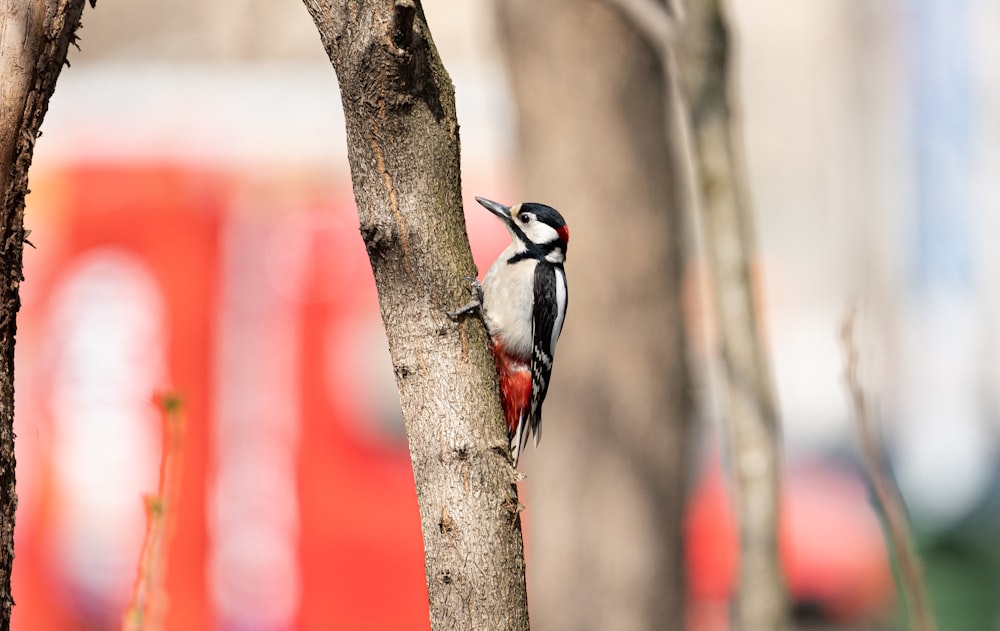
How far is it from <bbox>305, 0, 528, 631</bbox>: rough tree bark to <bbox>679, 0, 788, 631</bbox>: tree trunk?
129cm

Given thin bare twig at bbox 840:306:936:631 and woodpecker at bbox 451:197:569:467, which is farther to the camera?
woodpecker at bbox 451:197:569:467

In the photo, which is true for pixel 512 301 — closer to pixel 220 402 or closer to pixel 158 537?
pixel 158 537

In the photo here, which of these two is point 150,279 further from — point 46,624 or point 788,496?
point 788,496

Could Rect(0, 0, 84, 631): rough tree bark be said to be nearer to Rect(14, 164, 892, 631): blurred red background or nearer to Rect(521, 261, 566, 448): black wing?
Rect(521, 261, 566, 448): black wing

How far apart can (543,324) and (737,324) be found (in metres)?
0.62

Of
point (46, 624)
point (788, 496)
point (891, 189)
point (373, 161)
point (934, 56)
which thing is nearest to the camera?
point (373, 161)

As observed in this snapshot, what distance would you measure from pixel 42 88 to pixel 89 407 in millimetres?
5531

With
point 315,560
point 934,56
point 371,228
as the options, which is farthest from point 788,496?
point 371,228

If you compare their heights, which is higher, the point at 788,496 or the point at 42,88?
the point at 42,88

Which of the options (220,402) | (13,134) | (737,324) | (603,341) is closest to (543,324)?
(737,324)

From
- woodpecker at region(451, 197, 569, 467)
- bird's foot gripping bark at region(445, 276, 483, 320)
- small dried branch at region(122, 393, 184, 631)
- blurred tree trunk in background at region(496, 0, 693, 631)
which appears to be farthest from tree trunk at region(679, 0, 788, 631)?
blurred tree trunk in background at region(496, 0, 693, 631)

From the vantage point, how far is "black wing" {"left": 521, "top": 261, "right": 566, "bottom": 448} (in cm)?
315

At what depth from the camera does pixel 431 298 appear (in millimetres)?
1542

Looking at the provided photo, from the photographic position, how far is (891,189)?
1401 cm
